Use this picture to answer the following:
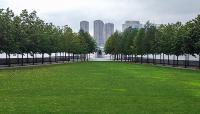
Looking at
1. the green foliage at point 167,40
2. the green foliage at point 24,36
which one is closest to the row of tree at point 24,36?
the green foliage at point 24,36

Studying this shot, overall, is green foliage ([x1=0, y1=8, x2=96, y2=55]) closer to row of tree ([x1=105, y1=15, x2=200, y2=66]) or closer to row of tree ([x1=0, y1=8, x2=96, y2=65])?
row of tree ([x1=0, y1=8, x2=96, y2=65])

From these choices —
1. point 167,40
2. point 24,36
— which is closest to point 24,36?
point 24,36

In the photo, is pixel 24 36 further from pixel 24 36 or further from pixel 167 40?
pixel 167 40

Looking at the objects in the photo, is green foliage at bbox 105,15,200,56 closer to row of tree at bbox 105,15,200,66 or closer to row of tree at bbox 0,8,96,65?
row of tree at bbox 105,15,200,66

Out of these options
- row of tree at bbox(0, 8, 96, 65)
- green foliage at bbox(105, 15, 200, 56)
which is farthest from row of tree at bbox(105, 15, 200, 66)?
row of tree at bbox(0, 8, 96, 65)

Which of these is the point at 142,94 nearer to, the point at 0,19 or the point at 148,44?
the point at 0,19

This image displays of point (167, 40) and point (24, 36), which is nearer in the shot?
point (24, 36)

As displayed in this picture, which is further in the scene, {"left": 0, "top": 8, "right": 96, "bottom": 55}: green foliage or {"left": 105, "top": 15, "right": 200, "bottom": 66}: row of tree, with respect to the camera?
{"left": 105, "top": 15, "right": 200, "bottom": 66}: row of tree

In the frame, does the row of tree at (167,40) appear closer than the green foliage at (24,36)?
No

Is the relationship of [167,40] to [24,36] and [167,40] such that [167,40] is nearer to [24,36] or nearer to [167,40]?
[167,40]

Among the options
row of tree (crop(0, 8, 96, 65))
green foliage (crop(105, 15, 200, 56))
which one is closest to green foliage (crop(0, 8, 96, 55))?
row of tree (crop(0, 8, 96, 65))

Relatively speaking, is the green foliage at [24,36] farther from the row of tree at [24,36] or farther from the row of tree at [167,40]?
the row of tree at [167,40]

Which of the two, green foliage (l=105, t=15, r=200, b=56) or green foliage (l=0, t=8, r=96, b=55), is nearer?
green foliage (l=0, t=8, r=96, b=55)

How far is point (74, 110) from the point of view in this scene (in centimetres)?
2025
